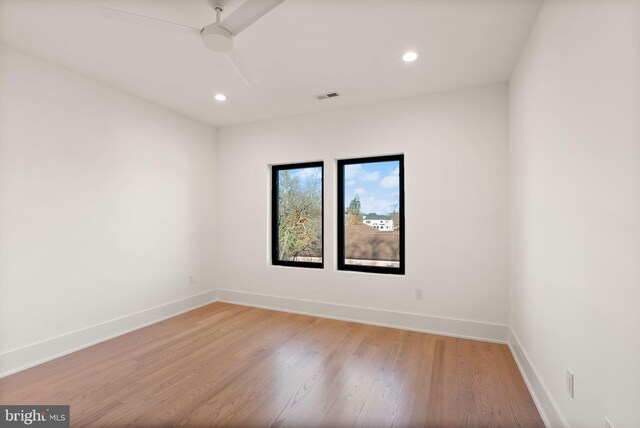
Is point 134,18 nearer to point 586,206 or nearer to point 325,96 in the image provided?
point 325,96

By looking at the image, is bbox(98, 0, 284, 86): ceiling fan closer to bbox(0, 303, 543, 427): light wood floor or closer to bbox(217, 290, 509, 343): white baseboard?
bbox(0, 303, 543, 427): light wood floor

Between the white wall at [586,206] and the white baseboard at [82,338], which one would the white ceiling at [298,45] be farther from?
the white baseboard at [82,338]

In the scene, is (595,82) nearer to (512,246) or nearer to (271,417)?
(512,246)

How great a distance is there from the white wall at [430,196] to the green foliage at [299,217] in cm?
23

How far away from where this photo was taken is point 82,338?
2.70 meters

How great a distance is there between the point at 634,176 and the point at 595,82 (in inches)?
19.5

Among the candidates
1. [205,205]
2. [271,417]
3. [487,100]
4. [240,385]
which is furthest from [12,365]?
[487,100]

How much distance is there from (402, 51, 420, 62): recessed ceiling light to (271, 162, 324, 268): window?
5.53 feet

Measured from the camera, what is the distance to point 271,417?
1735mm

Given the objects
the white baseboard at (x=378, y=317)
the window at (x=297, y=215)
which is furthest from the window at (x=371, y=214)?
the white baseboard at (x=378, y=317)

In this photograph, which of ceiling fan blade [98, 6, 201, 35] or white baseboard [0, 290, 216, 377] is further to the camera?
white baseboard [0, 290, 216, 377]

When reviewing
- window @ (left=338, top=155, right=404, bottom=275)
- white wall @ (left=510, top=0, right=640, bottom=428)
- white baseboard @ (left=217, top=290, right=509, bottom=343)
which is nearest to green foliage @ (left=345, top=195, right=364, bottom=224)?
window @ (left=338, top=155, right=404, bottom=275)

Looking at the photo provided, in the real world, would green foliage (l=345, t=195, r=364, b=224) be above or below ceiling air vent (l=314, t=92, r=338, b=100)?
below

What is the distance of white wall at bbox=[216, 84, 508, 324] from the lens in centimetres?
287
